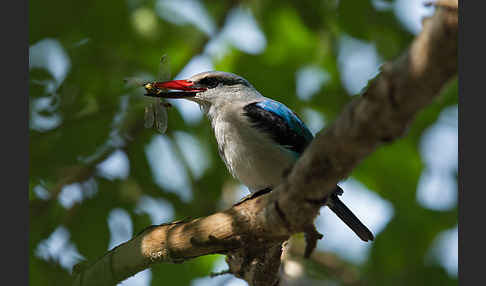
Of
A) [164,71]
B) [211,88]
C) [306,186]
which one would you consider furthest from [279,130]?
[306,186]

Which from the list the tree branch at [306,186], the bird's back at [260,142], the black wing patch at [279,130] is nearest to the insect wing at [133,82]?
the bird's back at [260,142]

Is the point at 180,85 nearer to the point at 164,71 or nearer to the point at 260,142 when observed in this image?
the point at 164,71

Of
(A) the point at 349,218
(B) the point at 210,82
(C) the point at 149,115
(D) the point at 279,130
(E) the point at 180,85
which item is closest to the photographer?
(A) the point at 349,218

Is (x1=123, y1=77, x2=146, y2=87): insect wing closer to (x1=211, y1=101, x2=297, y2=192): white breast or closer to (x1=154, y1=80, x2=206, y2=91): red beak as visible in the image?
(x1=154, y1=80, x2=206, y2=91): red beak

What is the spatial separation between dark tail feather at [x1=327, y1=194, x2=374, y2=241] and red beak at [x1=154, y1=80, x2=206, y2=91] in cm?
161

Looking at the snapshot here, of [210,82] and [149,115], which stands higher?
[210,82]

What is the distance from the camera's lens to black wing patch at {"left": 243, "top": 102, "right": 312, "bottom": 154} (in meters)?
4.23

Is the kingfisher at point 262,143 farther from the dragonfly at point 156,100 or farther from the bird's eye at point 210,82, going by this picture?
the bird's eye at point 210,82

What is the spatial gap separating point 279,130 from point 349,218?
818 millimetres

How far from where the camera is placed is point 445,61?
183 cm

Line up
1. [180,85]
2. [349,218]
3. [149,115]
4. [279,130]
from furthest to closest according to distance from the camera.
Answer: [180,85], [149,115], [279,130], [349,218]

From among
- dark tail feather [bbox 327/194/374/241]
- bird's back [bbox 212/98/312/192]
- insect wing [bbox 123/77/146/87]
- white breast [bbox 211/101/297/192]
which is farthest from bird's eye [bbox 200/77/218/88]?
dark tail feather [bbox 327/194/374/241]

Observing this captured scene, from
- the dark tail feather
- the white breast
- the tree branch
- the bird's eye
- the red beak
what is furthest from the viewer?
the bird's eye

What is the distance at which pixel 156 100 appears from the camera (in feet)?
15.7
